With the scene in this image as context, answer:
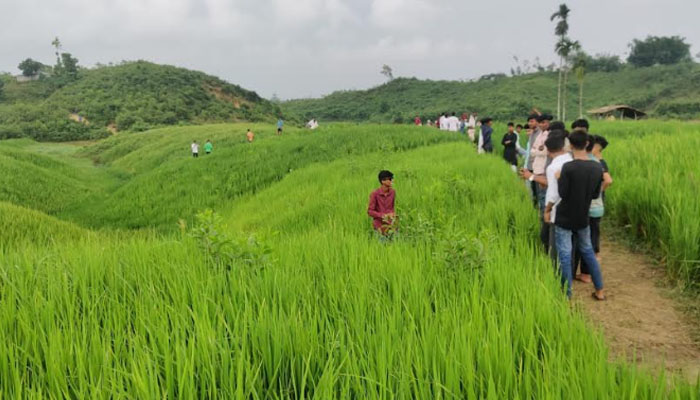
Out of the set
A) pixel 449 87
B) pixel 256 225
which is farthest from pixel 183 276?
pixel 449 87

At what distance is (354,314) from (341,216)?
492 cm

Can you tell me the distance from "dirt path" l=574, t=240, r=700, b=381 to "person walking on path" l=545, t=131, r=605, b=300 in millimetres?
291

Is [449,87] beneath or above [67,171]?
above

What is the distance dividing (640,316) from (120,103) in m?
66.1

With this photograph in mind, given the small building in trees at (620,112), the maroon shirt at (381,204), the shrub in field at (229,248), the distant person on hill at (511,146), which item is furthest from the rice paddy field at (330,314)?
the small building in trees at (620,112)

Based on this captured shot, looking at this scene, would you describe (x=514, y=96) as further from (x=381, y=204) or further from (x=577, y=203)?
(x=577, y=203)

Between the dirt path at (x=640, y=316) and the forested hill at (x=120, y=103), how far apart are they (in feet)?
177

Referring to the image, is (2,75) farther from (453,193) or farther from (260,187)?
(453,193)

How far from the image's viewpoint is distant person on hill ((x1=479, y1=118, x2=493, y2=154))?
1266 cm

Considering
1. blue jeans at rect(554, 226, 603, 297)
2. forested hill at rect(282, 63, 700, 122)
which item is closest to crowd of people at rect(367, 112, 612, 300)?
blue jeans at rect(554, 226, 603, 297)

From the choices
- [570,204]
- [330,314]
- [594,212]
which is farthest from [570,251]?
[330,314]

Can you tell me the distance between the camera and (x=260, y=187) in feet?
48.8

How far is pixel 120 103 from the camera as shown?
5709 cm

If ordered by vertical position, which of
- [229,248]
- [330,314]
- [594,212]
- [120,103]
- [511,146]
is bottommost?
[330,314]
